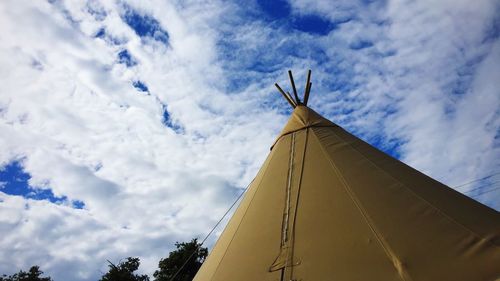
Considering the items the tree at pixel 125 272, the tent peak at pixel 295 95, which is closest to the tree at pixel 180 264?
the tree at pixel 125 272

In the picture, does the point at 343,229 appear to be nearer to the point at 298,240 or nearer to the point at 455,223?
the point at 298,240

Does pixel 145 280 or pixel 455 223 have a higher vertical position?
pixel 145 280

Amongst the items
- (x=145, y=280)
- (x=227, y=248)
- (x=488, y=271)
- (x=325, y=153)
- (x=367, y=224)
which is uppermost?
(x=145, y=280)

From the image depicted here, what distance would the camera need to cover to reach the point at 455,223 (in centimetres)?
316

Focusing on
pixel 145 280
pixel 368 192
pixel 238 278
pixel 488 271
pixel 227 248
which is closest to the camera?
pixel 488 271

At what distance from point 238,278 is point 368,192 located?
184 cm

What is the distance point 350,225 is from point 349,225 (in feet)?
0.03

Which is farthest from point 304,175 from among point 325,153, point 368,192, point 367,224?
point 367,224

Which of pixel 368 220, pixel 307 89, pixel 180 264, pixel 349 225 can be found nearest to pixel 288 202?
pixel 349 225

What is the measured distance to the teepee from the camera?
9.34 feet

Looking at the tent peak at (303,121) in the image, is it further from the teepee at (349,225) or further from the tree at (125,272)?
the tree at (125,272)

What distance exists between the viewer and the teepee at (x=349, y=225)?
2846 mm

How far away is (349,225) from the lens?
133 inches

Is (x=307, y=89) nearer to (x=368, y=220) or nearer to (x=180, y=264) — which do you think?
(x=368, y=220)
